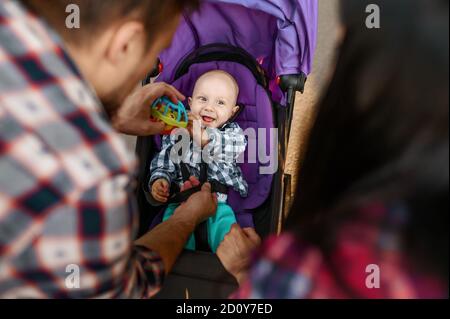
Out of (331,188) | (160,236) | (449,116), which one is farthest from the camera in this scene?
(160,236)

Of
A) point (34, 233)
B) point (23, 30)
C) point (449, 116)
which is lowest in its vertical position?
point (34, 233)

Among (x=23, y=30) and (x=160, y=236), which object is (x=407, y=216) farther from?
(x=160, y=236)

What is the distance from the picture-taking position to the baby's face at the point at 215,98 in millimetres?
1530

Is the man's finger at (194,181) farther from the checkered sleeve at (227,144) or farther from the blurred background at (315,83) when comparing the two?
the blurred background at (315,83)

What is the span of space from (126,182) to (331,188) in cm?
29

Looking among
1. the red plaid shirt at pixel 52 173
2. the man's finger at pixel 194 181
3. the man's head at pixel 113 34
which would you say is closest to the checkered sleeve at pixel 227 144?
the man's finger at pixel 194 181

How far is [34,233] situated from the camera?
0.60 metres

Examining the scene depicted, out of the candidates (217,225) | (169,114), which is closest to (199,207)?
(217,225)

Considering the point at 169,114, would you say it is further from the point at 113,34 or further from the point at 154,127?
the point at 113,34

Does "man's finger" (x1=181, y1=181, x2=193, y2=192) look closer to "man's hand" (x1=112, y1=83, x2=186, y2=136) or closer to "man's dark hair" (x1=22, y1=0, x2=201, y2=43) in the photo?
"man's hand" (x1=112, y1=83, x2=186, y2=136)

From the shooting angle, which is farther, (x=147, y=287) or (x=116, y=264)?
(x=147, y=287)

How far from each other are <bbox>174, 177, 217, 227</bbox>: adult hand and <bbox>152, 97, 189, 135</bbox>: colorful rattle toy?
22cm

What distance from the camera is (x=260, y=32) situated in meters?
1.56

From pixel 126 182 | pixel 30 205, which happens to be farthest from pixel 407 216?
pixel 30 205
